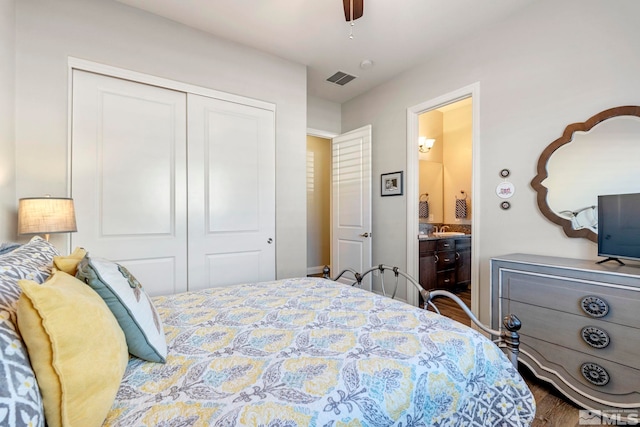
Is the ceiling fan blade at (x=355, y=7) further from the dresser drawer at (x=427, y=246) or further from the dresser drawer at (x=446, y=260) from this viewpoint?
the dresser drawer at (x=446, y=260)

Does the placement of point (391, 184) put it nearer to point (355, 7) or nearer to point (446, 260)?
point (446, 260)

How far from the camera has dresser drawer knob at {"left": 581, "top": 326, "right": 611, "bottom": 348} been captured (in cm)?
163

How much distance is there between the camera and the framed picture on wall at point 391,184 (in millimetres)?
3439

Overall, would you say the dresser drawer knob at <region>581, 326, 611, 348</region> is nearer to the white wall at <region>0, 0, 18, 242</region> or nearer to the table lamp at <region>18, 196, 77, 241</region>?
the table lamp at <region>18, 196, 77, 241</region>

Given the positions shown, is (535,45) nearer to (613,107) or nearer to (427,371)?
(613,107)

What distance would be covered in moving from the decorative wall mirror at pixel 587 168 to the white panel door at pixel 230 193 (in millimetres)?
2459

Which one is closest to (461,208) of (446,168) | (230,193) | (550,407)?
(446,168)

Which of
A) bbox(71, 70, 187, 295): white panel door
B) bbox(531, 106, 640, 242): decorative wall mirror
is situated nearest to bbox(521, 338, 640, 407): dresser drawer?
bbox(531, 106, 640, 242): decorative wall mirror

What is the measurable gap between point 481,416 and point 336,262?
10.3ft

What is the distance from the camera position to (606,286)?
163 cm

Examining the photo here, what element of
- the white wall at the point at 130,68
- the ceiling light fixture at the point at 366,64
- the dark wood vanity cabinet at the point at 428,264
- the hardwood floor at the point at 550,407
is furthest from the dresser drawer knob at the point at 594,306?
the ceiling light fixture at the point at 366,64

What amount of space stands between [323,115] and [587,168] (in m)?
3.08

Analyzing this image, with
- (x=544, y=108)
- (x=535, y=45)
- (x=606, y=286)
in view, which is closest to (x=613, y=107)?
(x=544, y=108)

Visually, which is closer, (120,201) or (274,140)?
(120,201)
